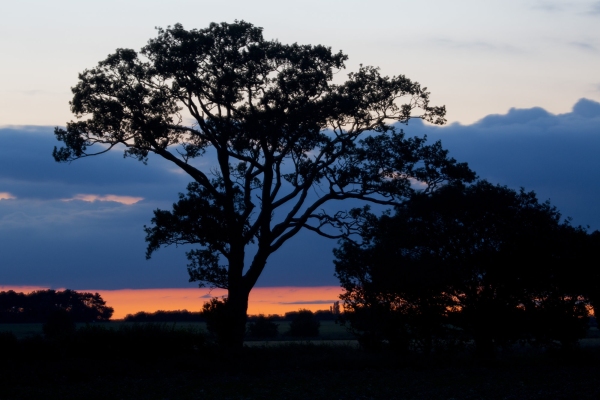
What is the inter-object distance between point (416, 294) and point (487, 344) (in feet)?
11.7

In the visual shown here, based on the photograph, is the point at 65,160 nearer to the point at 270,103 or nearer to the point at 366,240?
the point at 270,103

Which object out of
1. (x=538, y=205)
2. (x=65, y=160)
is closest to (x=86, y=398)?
(x=65, y=160)

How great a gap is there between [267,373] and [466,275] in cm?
998

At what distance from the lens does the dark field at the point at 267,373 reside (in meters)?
15.5

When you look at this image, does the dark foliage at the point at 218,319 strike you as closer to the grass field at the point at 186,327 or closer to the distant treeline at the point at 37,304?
the grass field at the point at 186,327

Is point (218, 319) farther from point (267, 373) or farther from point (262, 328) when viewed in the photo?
point (262, 328)

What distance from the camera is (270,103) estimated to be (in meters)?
23.7

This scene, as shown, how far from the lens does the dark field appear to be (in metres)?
15.5

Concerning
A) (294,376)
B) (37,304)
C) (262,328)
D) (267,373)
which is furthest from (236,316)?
(37,304)

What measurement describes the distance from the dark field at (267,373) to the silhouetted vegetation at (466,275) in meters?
1.50

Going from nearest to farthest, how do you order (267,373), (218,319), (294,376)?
(294,376), (267,373), (218,319)

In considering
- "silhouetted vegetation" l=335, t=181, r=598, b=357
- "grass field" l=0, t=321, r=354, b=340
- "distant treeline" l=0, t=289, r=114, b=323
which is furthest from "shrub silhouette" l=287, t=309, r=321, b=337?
"distant treeline" l=0, t=289, r=114, b=323

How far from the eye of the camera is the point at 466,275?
84.0 feet

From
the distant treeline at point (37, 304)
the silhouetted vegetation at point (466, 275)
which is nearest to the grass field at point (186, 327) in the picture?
the silhouetted vegetation at point (466, 275)
